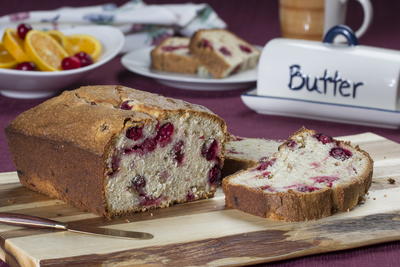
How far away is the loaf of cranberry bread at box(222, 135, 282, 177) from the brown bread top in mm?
312

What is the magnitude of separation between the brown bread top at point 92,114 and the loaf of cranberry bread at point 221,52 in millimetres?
1940

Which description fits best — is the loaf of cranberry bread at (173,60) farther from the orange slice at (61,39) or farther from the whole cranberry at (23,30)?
the whole cranberry at (23,30)

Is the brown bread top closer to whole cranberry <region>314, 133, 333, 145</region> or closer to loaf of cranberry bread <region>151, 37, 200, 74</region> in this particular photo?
whole cranberry <region>314, 133, 333, 145</region>

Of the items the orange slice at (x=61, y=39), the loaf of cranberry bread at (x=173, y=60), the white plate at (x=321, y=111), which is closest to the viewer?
the white plate at (x=321, y=111)

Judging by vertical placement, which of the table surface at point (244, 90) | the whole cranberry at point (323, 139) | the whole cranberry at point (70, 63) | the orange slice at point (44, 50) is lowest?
the table surface at point (244, 90)

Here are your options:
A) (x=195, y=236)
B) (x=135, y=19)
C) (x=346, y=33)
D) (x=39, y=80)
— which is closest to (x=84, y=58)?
(x=39, y=80)

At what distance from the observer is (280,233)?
3.09 metres

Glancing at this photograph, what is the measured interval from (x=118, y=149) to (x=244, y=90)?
2300 millimetres

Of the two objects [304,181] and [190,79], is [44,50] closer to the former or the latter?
[190,79]

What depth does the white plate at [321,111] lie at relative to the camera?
4.55m

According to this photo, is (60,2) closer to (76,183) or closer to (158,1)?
(158,1)

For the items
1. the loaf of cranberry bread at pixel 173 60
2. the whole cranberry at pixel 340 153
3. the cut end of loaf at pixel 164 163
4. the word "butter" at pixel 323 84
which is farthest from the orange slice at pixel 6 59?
the whole cranberry at pixel 340 153

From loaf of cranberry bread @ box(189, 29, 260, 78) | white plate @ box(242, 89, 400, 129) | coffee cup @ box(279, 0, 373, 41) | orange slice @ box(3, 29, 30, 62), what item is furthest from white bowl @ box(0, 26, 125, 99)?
coffee cup @ box(279, 0, 373, 41)

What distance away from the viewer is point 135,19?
628 centimetres
